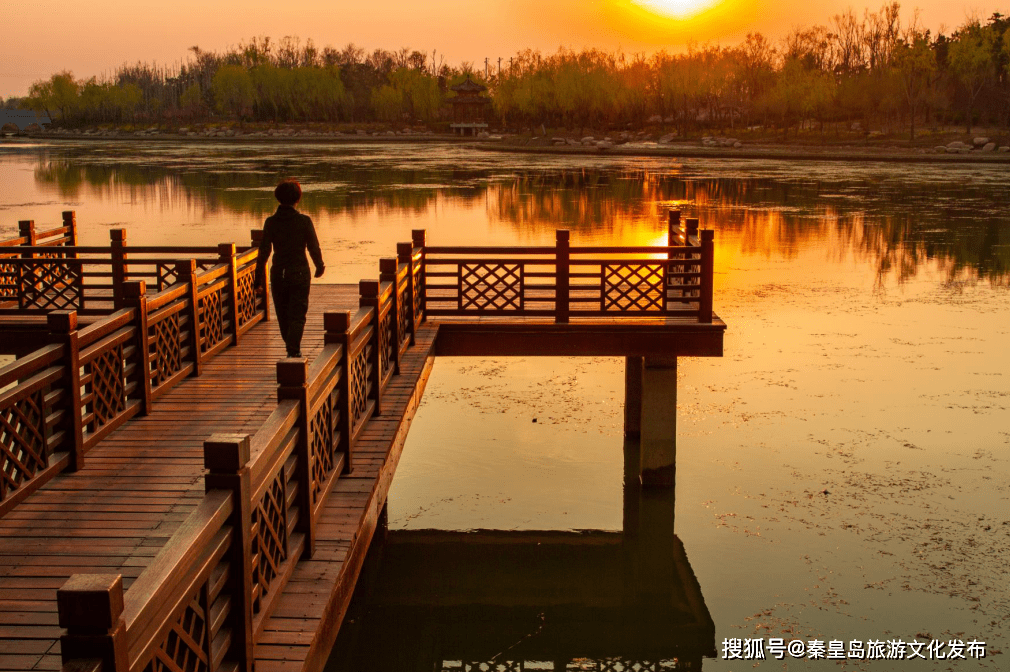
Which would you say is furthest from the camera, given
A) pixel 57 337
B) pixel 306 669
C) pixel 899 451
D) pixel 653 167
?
pixel 653 167

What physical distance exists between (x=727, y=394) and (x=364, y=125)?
107m

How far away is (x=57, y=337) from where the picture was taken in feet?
20.1

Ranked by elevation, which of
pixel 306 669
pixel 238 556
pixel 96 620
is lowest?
pixel 306 669

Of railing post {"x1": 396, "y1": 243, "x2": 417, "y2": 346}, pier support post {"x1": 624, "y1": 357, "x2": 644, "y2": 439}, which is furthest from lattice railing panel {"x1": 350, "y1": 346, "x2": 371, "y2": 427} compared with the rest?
pier support post {"x1": 624, "y1": 357, "x2": 644, "y2": 439}

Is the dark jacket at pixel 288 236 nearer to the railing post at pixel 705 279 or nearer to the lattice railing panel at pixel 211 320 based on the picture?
the lattice railing panel at pixel 211 320

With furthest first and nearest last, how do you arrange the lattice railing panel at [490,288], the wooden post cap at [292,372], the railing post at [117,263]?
the railing post at [117,263] → the lattice railing panel at [490,288] → the wooden post cap at [292,372]

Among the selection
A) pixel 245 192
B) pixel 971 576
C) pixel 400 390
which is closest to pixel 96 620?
pixel 400 390

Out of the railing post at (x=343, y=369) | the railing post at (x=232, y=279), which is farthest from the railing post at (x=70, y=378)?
the railing post at (x=232, y=279)

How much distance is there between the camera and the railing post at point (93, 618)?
8.31 feet

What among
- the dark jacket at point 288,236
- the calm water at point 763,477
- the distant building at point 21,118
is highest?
the distant building at point 21,118

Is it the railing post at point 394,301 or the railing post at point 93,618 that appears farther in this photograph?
the railing post at point 394,301

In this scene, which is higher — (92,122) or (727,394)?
(92,122)

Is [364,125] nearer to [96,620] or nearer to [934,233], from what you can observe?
[934,233]

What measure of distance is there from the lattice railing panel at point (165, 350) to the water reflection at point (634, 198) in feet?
54.5
